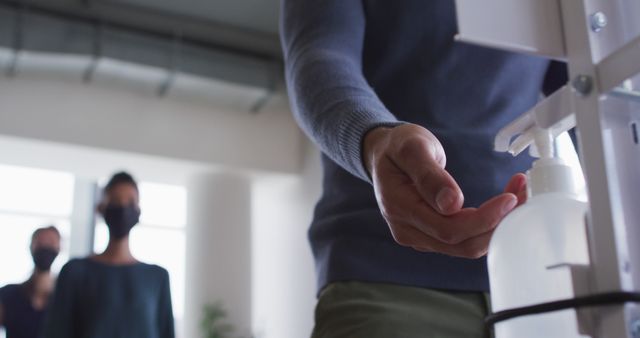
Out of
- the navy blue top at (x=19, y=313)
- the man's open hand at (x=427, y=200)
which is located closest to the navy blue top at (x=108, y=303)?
the navy blue top at (x=19, y=313)

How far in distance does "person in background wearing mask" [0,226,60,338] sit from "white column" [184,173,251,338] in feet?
6.68

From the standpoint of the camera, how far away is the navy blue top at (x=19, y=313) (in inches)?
118

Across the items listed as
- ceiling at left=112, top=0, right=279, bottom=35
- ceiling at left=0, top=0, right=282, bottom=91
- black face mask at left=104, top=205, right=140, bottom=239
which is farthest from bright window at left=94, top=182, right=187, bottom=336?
black face mask at left=104, top=205, right=140, bottom=239

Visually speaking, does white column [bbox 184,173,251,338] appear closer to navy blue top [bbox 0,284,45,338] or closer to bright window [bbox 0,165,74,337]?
bright window [bbox 0,165,74,337]

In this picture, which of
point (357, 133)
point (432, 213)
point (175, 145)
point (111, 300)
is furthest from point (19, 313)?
point (432, 213)

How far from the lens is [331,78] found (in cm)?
77

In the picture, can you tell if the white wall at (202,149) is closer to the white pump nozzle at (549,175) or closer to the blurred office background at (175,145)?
the blurred office background at (175,145)

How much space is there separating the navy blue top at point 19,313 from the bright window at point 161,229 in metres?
2.57

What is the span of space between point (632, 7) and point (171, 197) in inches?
222

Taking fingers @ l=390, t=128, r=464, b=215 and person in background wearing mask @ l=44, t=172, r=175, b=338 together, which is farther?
person in background wearing mask @ l=44, t=172, r=175, b=338

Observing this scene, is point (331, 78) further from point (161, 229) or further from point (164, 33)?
point (161, 229)

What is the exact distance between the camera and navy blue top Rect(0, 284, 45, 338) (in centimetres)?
299

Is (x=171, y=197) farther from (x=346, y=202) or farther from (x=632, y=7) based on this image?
(x=632, y=7)

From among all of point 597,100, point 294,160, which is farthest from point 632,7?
point 294,160
